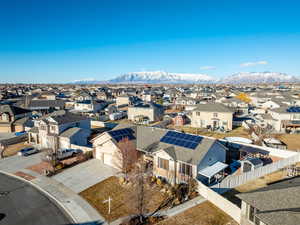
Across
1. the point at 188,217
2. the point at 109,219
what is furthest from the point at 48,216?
the point at 188,217

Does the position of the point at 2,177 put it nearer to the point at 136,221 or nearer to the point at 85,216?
the point at 85,216

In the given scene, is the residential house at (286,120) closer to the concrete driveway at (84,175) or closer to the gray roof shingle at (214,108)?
the gray roof shingle at (214,108)

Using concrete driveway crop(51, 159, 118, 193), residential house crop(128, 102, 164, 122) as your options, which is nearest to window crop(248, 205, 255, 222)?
concrete driveway crop(51, 159, 118, 193)

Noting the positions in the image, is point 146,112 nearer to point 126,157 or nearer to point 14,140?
point 14,140

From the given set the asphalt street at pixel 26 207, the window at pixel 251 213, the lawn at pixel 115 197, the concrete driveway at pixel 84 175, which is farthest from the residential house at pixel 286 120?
the asphalt street at pixel 26 207

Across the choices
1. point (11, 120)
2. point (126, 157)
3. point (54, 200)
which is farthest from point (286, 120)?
point (11, 120)
